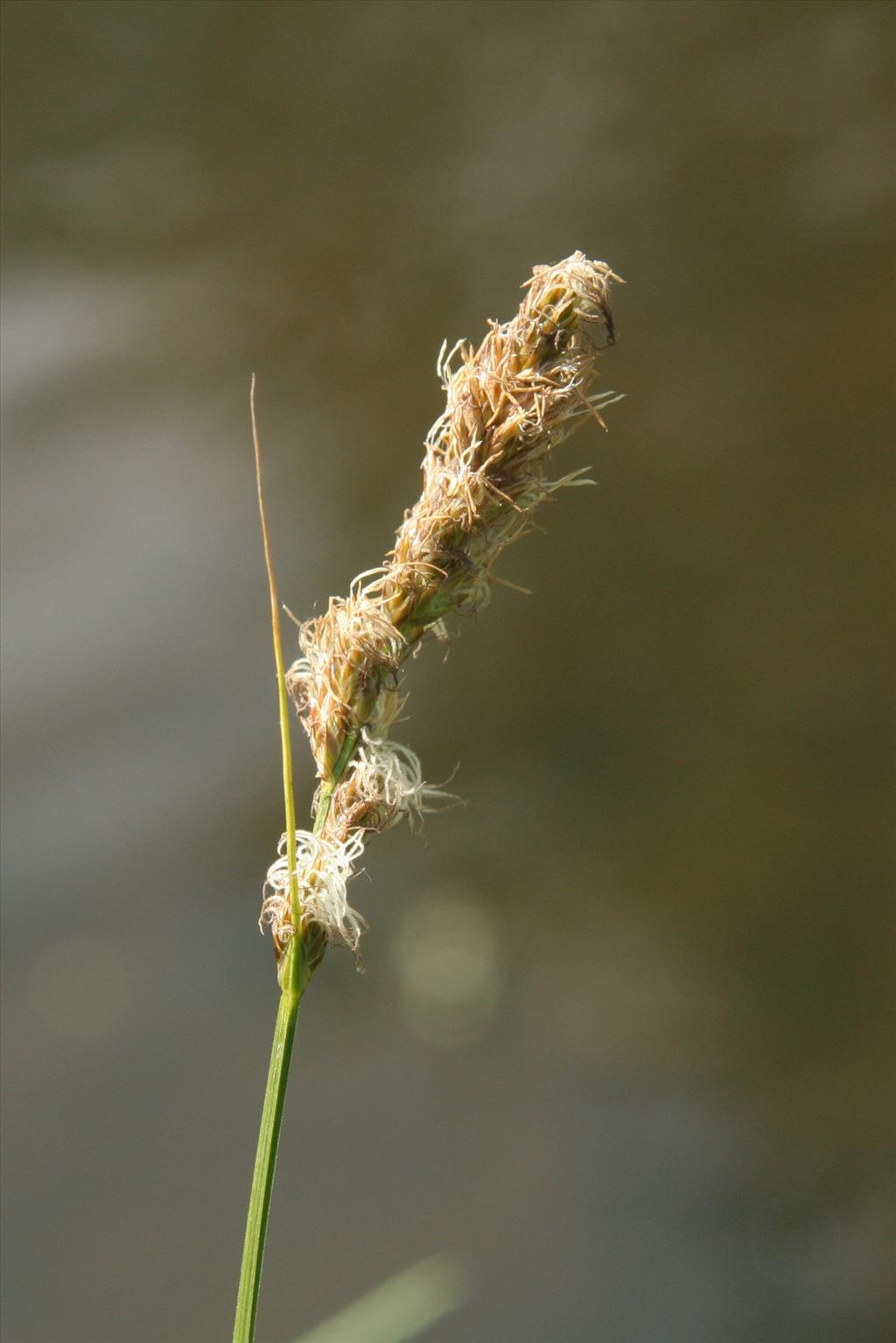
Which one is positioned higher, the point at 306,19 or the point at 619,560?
the point at 306,19

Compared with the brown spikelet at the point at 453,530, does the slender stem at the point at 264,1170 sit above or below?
below

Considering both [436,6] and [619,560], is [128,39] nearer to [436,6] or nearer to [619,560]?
[436,6]

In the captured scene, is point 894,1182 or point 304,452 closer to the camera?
point 894,1182

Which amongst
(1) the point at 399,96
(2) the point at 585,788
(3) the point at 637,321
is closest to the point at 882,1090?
(2) the point at 585,788

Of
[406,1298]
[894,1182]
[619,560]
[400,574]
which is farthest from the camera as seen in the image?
[619,560]

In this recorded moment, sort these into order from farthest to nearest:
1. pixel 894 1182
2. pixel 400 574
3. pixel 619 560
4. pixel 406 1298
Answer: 1. pixel 619 560
2. pixel 894 1182
3. pixel 406 1298
4. pixel 400 574

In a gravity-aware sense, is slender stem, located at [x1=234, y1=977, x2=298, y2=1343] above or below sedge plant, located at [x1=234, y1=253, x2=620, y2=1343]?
below

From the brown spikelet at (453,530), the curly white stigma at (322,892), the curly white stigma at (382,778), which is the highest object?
the brown spikelet at (453,530)

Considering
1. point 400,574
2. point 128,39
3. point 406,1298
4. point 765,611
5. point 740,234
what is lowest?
point 406,1298
